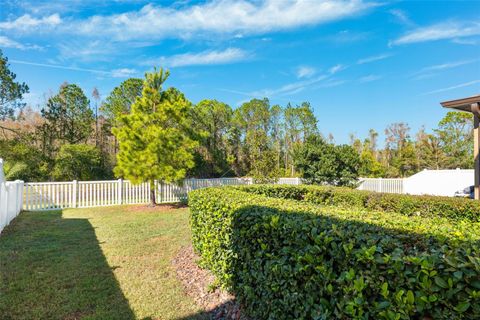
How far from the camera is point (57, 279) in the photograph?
3822mm

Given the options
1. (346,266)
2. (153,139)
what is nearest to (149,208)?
(153,139)

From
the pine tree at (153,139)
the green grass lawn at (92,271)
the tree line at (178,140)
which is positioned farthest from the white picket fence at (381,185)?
the green grass lawn at (92,271)

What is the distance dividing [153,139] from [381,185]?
546 inches

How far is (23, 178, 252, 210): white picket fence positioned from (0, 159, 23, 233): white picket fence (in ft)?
3.13

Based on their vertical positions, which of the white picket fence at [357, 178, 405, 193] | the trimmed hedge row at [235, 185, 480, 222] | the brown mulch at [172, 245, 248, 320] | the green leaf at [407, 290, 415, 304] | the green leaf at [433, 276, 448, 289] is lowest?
the brown mulch at [172, 245, 248, 320]

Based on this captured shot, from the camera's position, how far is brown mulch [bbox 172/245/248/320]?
119 inches

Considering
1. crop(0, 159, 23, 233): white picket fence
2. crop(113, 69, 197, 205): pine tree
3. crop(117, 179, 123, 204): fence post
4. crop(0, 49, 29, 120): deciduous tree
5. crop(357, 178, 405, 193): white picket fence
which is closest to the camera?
crop(0, 159, 23, 233): white picket fence

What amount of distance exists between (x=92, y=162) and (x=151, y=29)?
11318 millimetres

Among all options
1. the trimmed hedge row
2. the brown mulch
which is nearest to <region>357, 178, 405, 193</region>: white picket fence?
the trimmed hedge row

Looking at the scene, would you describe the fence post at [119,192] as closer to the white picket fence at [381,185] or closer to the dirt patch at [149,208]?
the dirt patch at [149,208]

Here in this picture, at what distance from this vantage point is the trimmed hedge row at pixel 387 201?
5.17m

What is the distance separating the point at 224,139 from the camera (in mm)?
22500

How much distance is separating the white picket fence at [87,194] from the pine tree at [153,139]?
117 cm

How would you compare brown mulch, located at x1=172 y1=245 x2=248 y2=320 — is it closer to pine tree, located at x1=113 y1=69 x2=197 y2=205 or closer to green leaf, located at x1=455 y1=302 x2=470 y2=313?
green leaf, located at x1=455 y1=302 x2=470 y2=313
